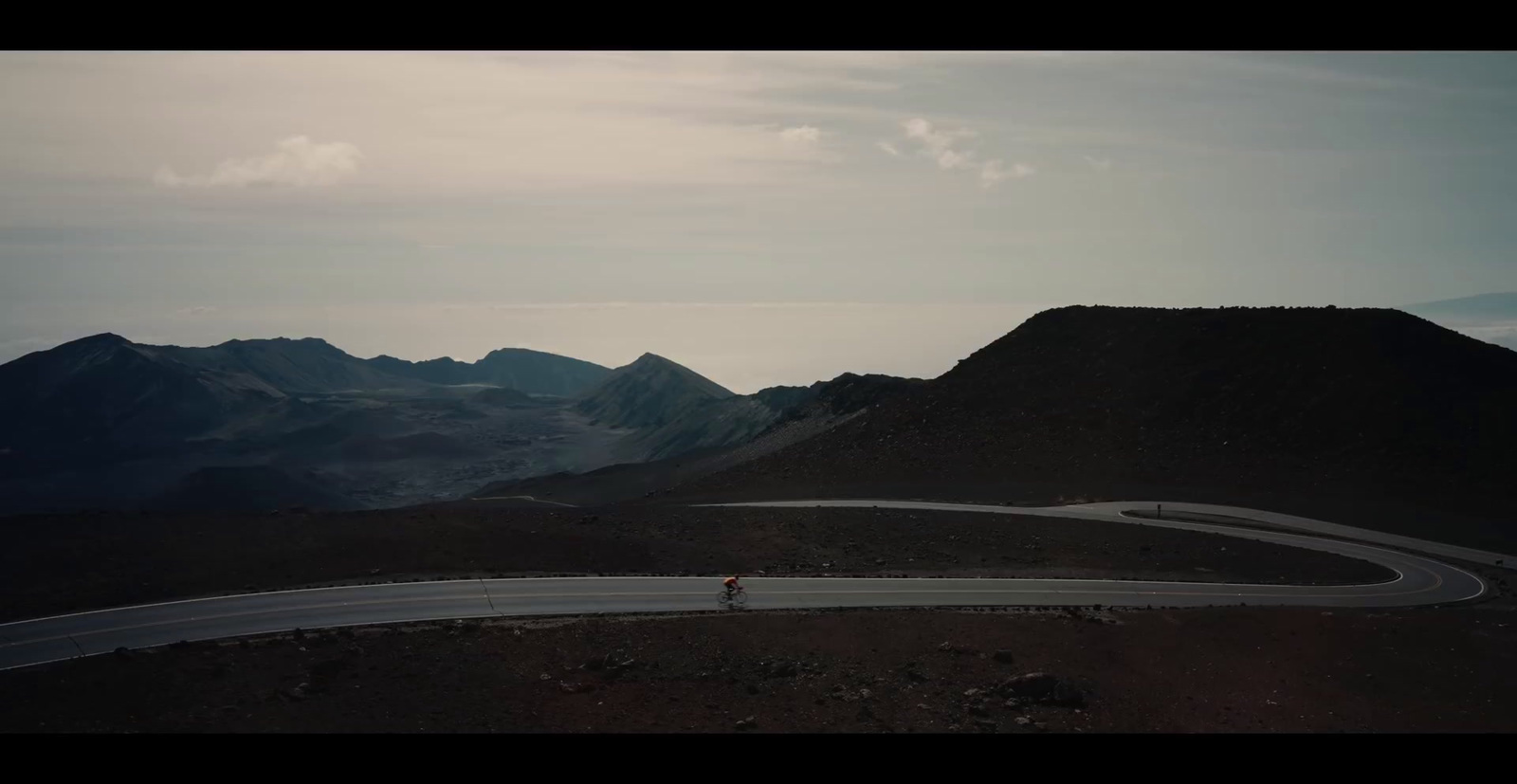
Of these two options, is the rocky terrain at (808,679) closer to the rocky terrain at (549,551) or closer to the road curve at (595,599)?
the road curve at (595,599)

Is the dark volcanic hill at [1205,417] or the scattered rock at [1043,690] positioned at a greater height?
the dark volcanic hill at [1205,417]

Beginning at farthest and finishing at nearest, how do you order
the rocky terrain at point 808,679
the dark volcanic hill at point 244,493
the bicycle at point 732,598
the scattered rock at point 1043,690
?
1. the dark volcanic hill at point 244,493
2. the bicycle at point 732,598
3. the scattered rock at point 1043,690
4. the rocky terrain at point 808,679

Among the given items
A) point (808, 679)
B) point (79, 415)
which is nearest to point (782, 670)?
point (808, 679)

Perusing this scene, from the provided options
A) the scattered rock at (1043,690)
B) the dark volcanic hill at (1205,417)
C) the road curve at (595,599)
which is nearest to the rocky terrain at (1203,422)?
the dark volcanic hill at (1205,417)

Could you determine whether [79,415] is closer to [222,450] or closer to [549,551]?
[222,450]

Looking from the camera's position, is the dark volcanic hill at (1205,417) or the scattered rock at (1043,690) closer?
the scattered rock at (1043,690)
